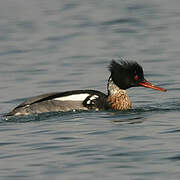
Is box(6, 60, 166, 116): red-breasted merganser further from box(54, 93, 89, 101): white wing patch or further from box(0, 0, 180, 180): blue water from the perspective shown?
box(0, 0, 180, 180): blue water

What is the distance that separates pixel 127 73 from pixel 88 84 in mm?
2925

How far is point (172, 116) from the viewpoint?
15.7 meters

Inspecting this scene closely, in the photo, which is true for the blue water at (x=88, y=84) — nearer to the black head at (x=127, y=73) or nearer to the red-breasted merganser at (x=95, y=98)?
the red-breasted merganser at (x=95, y=98)

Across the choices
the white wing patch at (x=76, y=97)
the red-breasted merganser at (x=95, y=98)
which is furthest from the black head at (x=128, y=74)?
the white wing patch at (x=76, y=97)

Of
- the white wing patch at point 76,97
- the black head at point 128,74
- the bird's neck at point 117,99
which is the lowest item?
the bird's neck at point 117,99

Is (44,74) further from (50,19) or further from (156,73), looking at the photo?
(50,19)

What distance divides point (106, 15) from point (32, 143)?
56.1 ft

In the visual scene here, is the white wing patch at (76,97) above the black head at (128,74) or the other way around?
the other way around

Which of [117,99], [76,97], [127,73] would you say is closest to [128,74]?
[127,73]

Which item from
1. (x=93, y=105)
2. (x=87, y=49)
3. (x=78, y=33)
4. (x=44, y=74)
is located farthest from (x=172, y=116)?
(x=78, y=33)

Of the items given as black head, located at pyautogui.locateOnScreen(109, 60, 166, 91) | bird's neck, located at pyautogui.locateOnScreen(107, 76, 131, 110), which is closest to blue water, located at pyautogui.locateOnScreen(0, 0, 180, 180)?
bird's neck, located at pyautogui.locateOnScreen(107, 76, 131, 110)

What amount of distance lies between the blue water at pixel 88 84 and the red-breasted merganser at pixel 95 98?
371mm

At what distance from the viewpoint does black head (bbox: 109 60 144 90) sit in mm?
17316

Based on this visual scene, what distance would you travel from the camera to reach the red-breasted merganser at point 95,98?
55.7 feet
